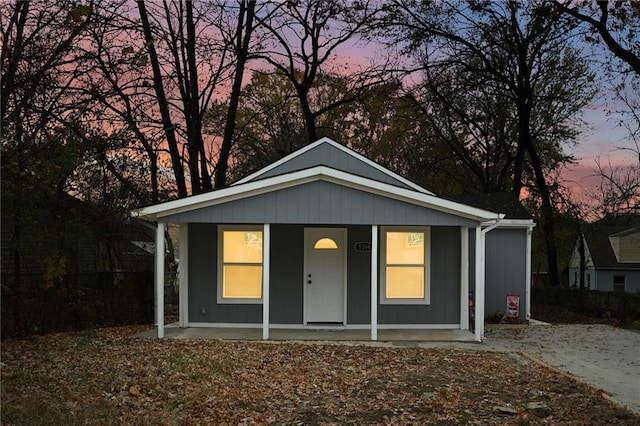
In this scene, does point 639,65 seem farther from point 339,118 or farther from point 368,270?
point 339,118

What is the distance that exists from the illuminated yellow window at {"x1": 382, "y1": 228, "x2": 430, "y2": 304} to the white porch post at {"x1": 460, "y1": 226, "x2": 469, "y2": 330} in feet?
2.25

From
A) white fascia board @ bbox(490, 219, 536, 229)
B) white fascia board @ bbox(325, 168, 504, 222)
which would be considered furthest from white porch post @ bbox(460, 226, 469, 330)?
white fascia board @ bbox(490, 219, 536, 229)

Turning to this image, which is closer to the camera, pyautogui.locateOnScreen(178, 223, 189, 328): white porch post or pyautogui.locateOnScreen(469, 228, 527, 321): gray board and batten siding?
pyautogui.locateOnScreen(178, 223, 189, 328): white porch post

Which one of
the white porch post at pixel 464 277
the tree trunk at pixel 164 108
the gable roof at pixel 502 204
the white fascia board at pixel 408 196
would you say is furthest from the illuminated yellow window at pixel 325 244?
the tree trunk at pixel 164 108

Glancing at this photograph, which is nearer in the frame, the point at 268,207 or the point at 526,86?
the point at 268,207

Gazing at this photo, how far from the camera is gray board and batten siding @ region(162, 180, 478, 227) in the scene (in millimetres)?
11609

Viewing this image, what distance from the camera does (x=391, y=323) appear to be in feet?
43.1

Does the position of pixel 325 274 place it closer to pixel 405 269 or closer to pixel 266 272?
pixel 405 269

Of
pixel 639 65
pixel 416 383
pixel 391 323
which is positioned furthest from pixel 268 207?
pixel 639 65

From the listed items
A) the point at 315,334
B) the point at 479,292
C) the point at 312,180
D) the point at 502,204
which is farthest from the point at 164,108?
the point at 479,292

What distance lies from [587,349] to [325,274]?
508 centimetres

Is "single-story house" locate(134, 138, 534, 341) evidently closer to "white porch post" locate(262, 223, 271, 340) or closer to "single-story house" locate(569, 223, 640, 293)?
"white porch post" locate(262, 223, 271, 340)

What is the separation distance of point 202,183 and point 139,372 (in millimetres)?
15075

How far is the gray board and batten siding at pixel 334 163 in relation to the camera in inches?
553
